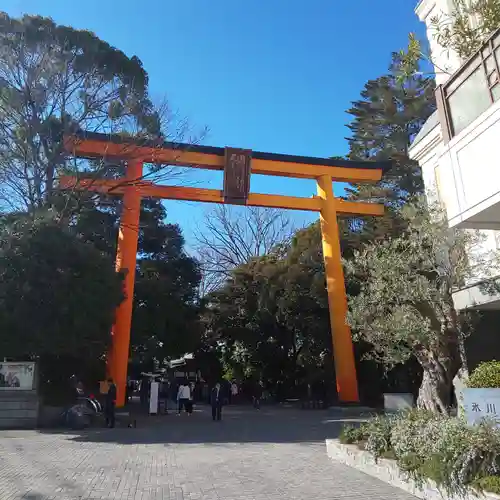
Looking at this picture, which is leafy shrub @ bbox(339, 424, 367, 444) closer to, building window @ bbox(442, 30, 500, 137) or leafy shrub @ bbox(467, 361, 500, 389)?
leafy shrub @ bbox(467, 361, 500, 389)

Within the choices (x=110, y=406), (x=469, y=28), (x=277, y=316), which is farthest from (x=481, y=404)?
(x=277, y=316)

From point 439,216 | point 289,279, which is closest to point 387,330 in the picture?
point 439,216

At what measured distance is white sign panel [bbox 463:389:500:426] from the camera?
22.0 ft

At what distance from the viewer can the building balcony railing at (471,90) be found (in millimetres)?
7425

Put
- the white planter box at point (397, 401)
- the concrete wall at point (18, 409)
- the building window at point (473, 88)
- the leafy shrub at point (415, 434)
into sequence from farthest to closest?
the white planter box at point (397, 401) → the concrete wall at point (18, 409) → the building window at point (473, 88) → the leafy shrub at point (415, 434)

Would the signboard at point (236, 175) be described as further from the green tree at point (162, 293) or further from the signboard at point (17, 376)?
the signboard at point (17, 376)

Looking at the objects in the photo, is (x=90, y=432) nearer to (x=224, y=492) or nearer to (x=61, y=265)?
(x=61, y=265)

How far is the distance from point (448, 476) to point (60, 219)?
14762 millimetres

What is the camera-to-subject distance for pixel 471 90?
822 centimetres

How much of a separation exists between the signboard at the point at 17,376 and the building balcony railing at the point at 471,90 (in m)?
13.1

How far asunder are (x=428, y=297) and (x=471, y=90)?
13.9 ft

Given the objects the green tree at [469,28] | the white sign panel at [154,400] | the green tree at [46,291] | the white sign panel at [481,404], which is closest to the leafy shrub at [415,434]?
the white sign panel at [481,404]

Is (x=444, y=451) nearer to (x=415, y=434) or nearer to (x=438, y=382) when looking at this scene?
(x=415, y=434)

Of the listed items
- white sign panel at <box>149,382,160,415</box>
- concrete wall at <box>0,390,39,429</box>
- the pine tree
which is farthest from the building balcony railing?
the pine tree
